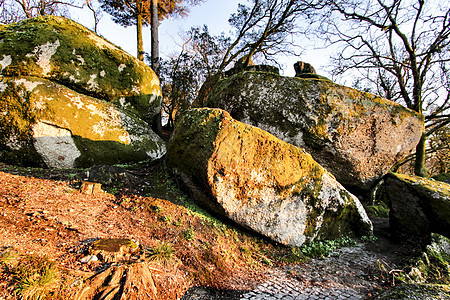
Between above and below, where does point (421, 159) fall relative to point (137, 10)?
below

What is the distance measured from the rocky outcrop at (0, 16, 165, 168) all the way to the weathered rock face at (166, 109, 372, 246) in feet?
6.61

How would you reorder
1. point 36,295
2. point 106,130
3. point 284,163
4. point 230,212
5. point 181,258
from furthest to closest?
point 106,130 → point 284,163 → point 230,212 → point 181,258 → point 36,295

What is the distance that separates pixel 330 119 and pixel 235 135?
10.8 ft

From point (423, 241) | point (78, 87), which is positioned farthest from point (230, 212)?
point (78, 87)

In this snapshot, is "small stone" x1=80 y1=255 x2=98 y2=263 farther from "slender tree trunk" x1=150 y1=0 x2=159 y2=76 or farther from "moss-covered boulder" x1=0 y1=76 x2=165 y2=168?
"slender tree trunk" x1=150 y1=0 x2=159 y2=76

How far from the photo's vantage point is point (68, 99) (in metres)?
5.18

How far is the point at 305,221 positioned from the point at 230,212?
62.1 inches

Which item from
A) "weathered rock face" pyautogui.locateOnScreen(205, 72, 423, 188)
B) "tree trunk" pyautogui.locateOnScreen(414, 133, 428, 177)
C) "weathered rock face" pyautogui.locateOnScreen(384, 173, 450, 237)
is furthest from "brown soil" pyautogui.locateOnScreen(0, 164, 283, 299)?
"tree trunk" pyautogui.locateOnScreen(414, 133, 428, 177)

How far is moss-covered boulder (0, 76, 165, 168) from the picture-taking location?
468 cm

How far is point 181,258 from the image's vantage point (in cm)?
299

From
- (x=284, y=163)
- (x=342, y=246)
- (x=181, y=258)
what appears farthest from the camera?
(x=342, y=246)

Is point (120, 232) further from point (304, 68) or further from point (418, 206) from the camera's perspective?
point (304, 68)

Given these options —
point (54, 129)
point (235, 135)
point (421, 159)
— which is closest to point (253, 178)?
point (235, 135)

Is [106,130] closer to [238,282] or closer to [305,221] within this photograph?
[238,282]
